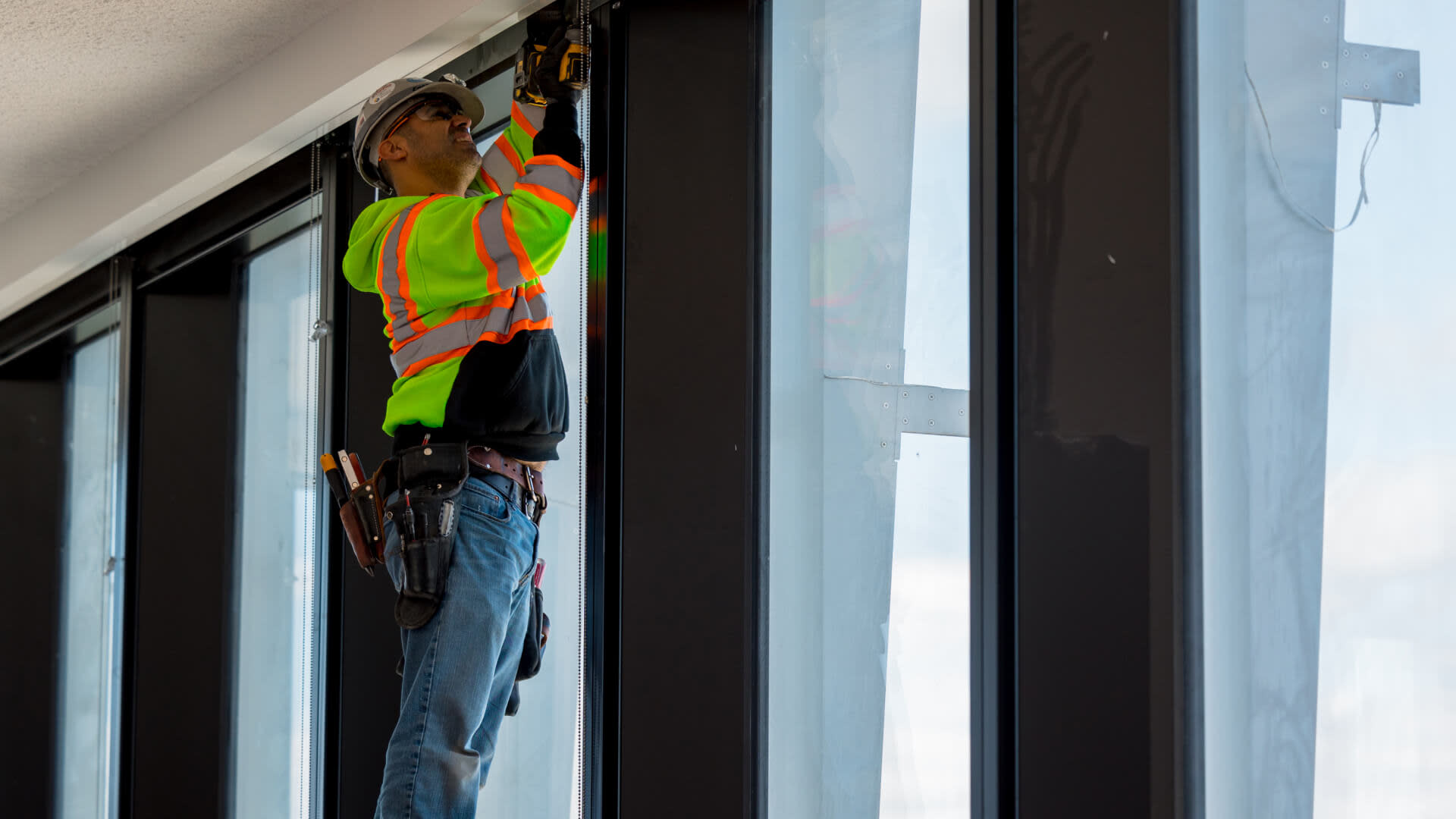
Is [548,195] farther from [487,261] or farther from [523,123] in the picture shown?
[523,123]

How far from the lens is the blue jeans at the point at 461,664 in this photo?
82.3 inches

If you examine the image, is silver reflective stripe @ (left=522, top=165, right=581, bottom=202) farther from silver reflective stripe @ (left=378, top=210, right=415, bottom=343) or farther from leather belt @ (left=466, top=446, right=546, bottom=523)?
leather belt @ (left=466, top=446, right=546, bottom=523)

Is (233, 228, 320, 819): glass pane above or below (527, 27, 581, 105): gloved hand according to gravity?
below

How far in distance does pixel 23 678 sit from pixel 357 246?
4.30m

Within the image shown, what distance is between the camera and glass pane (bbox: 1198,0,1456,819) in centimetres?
136

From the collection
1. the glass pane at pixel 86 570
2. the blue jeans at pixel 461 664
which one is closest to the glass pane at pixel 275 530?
the glass pane at pixel 86 570

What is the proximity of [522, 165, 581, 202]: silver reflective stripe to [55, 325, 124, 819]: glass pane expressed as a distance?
10.6 ft

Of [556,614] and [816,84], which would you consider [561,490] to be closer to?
[556,614]

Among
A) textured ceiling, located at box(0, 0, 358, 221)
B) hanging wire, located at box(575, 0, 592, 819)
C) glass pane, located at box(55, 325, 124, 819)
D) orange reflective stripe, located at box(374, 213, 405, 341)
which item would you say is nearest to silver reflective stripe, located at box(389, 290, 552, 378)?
orange reflective stripe, located at box(374, 213, 405, 341)

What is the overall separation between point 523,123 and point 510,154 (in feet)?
0.26

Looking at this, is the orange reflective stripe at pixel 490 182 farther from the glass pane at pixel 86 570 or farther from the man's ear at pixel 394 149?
the glass pane at pixel 86 570

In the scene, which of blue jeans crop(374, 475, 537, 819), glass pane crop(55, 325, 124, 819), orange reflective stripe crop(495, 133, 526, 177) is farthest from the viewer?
glass pane crop(55, 325, 124, 819)

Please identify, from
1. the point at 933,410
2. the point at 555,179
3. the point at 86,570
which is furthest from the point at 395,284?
the point at 86,570

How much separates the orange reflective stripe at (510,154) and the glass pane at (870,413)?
0.47m
